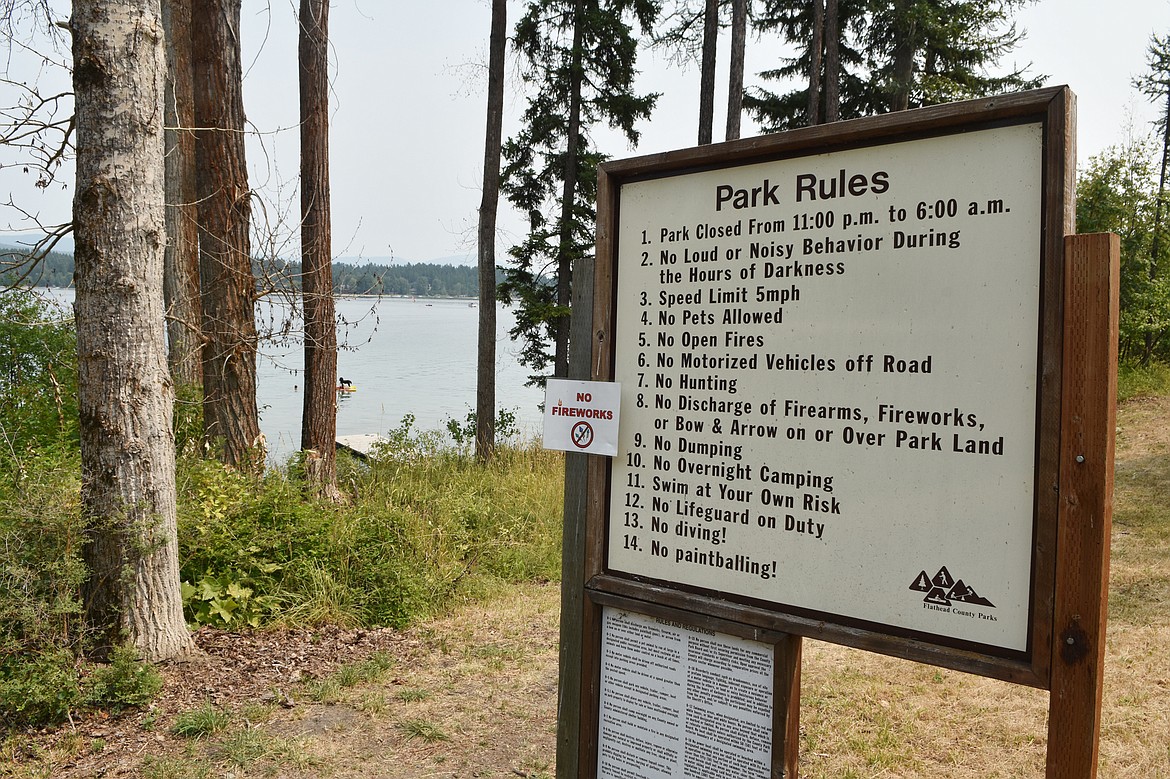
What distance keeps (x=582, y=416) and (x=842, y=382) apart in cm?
96

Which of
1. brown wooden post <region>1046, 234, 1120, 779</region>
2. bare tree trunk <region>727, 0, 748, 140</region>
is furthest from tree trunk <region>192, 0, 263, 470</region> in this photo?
bare tree trunk <region>727, 0, 748, 140</region>

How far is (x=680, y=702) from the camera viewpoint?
2672 mm

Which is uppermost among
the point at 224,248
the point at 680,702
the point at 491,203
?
the point at 491,203

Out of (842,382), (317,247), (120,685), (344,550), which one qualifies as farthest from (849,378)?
(317,247)

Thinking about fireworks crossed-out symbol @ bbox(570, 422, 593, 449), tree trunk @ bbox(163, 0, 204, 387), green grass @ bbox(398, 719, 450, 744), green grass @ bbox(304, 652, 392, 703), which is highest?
tree trunk @ bbox(163, 0, 204, 387)

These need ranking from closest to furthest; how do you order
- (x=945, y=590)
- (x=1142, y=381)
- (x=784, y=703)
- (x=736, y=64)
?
(x=945, y=590)
(x=784, y=703)
(x=736, y=64)
(x=1142, y=381)

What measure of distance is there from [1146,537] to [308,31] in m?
10.0

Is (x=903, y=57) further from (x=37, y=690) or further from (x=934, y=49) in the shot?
(x=37, y=690)

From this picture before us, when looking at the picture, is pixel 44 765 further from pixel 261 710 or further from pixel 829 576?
pixel 829 576

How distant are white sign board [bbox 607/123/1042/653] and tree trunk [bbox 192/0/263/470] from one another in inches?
217

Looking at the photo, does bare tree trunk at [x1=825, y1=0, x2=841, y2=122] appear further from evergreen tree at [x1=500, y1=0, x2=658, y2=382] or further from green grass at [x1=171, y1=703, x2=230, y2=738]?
green grass at [x1=171, y1=703, x2=230, y2=738]

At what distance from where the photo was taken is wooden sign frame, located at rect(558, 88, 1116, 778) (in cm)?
195

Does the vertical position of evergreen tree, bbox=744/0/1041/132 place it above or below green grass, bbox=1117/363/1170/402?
above

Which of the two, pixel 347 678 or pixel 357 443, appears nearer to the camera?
pixel 347 678
